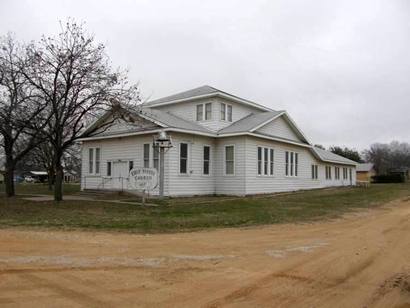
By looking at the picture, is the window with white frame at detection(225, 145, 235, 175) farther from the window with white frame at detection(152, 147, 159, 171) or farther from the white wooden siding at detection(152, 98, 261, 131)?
the window with white frame at detection(152, 147, 159, 171)

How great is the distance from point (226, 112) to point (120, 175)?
300 inches

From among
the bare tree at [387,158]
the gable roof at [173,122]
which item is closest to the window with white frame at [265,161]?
the gable roof at [173,122]

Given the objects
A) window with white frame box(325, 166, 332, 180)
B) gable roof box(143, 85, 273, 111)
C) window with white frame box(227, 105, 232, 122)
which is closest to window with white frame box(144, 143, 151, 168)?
gable roof box(143, 85, 273, 111)

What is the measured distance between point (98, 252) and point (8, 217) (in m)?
7.30

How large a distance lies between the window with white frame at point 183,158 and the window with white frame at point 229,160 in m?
2.81

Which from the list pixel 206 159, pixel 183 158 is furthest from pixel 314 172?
pixel 183 158

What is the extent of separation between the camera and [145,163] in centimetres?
2586

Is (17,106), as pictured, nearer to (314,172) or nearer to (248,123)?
(248,123)

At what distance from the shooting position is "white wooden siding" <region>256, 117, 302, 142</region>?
28994 mm

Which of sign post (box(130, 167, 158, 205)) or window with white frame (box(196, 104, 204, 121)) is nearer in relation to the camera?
sign post (box(130, 167, 158, 205))

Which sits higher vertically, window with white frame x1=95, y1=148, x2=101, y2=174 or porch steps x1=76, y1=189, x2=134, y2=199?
window with white frame x1=95, y1=148, x2=101, y2=174

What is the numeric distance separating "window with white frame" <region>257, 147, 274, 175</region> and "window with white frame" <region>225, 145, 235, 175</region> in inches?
72.7

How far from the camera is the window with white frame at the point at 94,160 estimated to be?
29.0 meters

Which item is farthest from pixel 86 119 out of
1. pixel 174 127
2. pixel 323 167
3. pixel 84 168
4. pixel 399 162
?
pixel 399 162
